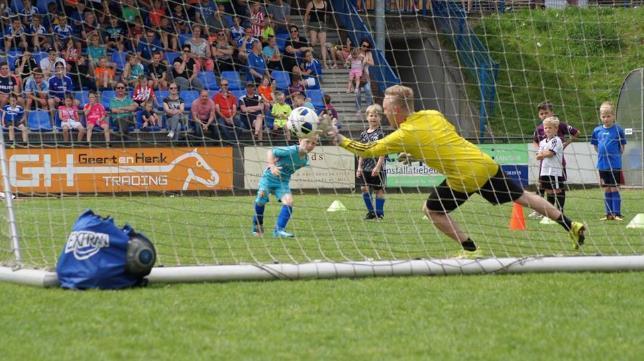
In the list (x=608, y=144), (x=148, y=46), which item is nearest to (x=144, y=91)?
(x=148, y=46)

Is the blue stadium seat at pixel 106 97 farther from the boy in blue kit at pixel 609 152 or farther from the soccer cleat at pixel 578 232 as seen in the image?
the soccer cleat at pixel 578 232

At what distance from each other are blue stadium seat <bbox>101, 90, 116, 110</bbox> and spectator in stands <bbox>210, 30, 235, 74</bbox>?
1.62 metres

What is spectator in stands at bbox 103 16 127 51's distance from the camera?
46.6 feet

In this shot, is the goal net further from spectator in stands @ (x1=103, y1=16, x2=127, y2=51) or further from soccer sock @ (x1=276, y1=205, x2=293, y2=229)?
soccer sock @ (x1=276, y1=205, x2=293, y2=229)

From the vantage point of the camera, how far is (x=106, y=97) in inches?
626

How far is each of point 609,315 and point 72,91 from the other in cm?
891

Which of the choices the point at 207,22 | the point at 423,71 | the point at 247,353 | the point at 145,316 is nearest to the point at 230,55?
the point at 207,22

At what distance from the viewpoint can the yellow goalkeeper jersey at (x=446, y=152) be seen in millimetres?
9469

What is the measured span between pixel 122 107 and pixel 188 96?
1.21 meters

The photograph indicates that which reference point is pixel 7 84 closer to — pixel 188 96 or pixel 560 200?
pixel 188 96

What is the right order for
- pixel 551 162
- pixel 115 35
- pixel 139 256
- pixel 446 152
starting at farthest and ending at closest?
pixel 551 162 < pixel 115 35 < pixel 446 152 < pixel 139 256

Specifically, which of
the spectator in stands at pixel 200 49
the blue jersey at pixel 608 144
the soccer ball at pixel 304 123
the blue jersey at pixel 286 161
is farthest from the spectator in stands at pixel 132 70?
the blue jersey at pixel 608 144

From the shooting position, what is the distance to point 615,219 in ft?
48.4

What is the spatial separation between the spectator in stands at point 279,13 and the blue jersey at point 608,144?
16.1 ft
